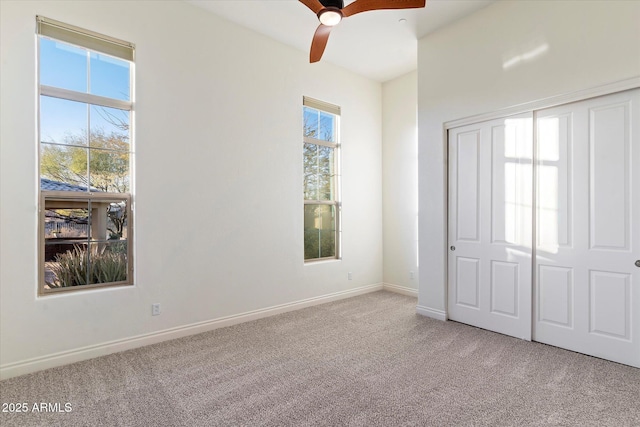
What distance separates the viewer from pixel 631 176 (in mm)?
2701

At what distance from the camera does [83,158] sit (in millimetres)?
3000

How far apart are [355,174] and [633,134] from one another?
3.17 m

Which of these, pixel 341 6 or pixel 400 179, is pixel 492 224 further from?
pixel 341 6

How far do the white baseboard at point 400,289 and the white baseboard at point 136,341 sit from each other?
1224 mm

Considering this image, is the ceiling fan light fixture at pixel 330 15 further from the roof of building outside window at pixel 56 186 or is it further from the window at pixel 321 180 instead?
the roof of building outside window at pixel 56 186

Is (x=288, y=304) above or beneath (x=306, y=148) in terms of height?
beneath

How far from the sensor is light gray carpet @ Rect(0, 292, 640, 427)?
2.09 m

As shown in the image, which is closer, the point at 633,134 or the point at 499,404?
the point at 499,404

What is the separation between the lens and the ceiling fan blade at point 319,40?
266 centimetres

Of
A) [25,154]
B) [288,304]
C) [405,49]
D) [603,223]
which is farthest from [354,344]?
[405,49]

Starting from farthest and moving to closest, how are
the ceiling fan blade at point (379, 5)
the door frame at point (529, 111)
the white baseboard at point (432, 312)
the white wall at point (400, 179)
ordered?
the white wall at point (400, 179)
the white baseboard at point (432, 312)
the door frame at point (529, 111)
the ceiling fan blade at point (379, 5)

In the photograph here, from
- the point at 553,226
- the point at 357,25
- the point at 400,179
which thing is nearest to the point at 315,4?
the point at 357,25

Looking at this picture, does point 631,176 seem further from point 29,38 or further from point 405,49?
point 29,38

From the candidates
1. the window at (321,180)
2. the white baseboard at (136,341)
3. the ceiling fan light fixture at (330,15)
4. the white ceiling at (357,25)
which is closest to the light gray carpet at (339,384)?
the white baseboard at (136,341)
